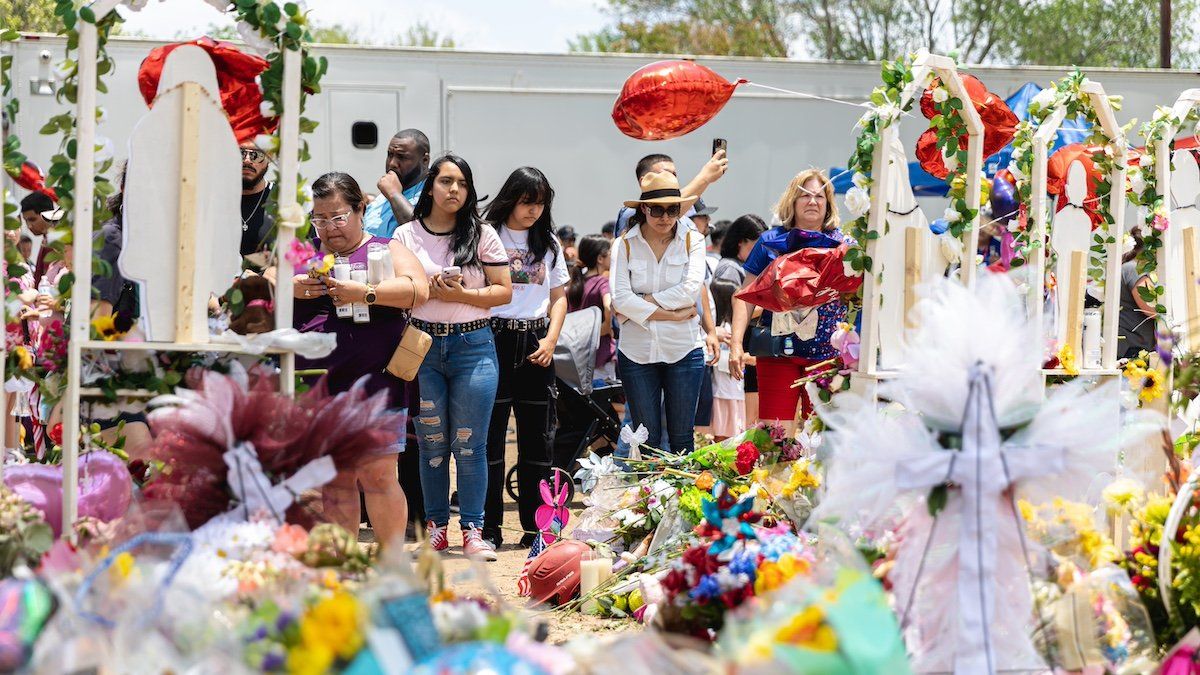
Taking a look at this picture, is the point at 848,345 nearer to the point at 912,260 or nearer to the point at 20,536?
the point at 912,260

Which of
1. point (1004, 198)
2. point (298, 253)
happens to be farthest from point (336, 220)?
point (1004, 198)

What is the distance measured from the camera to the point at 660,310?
229 inches

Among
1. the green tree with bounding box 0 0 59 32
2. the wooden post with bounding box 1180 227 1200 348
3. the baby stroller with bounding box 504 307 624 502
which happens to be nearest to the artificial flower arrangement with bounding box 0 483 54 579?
the baby stroller with bounding box 504 307 624 502

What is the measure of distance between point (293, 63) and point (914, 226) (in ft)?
6.82

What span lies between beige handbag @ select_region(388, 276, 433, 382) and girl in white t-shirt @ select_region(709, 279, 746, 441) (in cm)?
311

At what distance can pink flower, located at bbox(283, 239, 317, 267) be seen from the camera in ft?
11.5

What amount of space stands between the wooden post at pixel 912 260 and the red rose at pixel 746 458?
0.81 m

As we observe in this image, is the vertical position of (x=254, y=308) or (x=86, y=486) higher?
(x=254, y=308)

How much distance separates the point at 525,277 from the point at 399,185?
0.84m

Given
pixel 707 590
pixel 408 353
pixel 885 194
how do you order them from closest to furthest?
pixel 707 590
pixel 885 194
pixel 408 353

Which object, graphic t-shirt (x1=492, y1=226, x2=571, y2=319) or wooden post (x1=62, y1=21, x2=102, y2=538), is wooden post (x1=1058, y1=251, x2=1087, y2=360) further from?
wooden post (x1=62, y1=21, x2=102, y2=538)

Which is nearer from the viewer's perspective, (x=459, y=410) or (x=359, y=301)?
(x=359, y=301)

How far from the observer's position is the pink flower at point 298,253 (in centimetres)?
350

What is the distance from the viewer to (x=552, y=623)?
4426 mm
